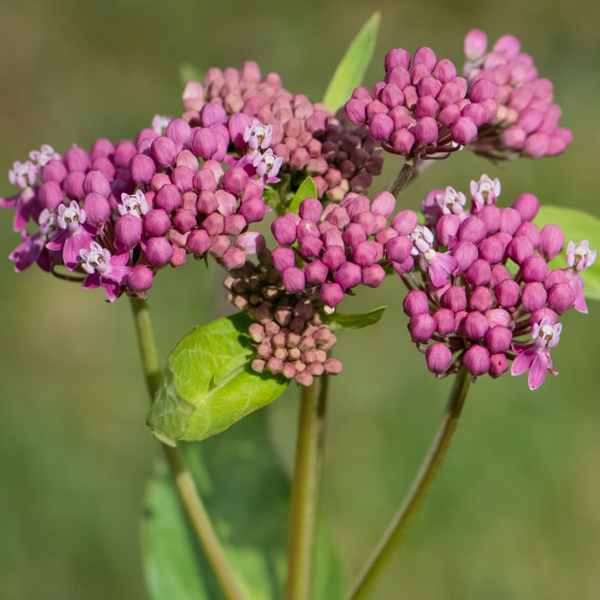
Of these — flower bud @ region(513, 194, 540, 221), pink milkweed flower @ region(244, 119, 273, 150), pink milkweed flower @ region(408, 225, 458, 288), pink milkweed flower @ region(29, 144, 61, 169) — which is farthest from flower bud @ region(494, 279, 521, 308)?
pink milkweed flower @ region(29, 144, 61, 169)

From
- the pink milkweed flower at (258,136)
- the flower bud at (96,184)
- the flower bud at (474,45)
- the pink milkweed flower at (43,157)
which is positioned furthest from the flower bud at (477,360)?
the pink milkweed flower at (43,157)

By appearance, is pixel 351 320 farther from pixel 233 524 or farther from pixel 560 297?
pixel 233 524

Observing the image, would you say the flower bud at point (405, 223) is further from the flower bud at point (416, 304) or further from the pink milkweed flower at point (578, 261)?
the pink milkweed flower at point (578, 261)

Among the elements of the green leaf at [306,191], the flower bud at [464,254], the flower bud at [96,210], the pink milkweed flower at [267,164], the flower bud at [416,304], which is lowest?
the flower bud at [416,304]

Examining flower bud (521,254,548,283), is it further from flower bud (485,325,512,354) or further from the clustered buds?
the clustered buds

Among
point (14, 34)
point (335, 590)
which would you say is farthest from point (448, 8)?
point (335, 590)

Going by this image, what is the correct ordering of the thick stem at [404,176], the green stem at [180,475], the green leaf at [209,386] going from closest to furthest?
1. the green leaf at [209,386]
2. the thick stem at [404,176]
3. the green stem at [180,475]

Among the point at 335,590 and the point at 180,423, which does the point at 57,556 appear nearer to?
the point at 335,590
